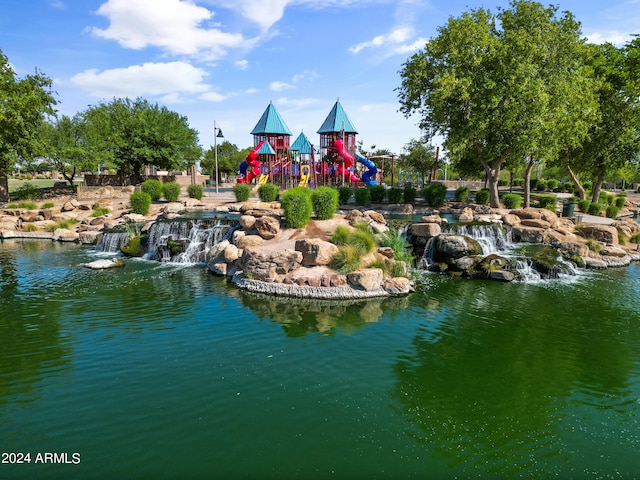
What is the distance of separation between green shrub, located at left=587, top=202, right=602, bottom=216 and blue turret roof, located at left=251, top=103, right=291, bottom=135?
37588 mm

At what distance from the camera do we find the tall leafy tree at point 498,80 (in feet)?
97.4

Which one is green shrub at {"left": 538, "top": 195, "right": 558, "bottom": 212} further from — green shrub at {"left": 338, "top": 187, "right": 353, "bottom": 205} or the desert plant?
green shrub at {"left": 338, "top": 187, "right": 353, "bottom": 205}

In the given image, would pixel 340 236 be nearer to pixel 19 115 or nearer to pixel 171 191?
pixel 171 191

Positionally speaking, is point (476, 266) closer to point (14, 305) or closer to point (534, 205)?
point (14, 305)

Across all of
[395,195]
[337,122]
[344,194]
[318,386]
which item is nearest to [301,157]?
[337,122]

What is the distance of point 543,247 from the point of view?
22984 mm

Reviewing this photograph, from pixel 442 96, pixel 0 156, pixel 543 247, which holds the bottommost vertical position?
pixel 543 247

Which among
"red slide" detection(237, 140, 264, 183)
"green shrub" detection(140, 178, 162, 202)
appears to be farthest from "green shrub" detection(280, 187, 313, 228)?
"red slide" detection(237, 140, 264, 183)

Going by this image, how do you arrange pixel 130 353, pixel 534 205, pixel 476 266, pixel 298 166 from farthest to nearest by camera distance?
pixel 298 166, pixel 534 205, pixel 476 266, pixel 130 353

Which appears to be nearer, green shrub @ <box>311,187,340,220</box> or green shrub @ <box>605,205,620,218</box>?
green shrub @ <box>311,187,340,220</box>

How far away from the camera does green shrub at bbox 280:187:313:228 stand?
20.4 metres

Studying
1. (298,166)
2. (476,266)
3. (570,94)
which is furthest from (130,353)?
(298,166)

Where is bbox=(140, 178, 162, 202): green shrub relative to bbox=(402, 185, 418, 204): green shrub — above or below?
above

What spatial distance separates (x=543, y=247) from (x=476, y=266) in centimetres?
613
